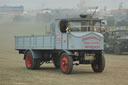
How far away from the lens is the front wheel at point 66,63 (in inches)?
566

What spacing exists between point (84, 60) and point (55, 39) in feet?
5.98

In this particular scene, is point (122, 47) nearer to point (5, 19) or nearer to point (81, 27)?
point (81, 27)

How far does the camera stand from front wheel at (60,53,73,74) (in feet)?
47.2

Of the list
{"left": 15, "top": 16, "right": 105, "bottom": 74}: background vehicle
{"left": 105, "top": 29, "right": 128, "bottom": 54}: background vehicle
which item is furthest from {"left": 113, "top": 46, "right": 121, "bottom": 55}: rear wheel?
{"left": 15, "top": 16, "right": 105, "bottom": 74}: background vehicle

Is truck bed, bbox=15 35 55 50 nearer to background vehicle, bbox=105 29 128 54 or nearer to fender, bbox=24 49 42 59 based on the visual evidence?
fender, bbox=24 49 42 59

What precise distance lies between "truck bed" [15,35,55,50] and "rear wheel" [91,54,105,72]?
6.84 ft

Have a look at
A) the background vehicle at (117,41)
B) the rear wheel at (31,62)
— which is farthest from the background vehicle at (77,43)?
the background vehicle at (117,41)

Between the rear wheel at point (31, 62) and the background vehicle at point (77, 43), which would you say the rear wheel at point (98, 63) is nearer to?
the background vehicle at point (77, 43)

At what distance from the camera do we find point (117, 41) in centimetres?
2927

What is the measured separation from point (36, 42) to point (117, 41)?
13.6 meters

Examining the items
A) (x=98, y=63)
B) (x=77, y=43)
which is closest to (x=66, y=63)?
(x=77, y=43)

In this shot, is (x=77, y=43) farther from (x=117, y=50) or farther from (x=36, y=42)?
(x=117, y=50)

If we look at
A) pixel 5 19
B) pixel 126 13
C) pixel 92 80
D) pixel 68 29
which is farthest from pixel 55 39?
pixel 126 13

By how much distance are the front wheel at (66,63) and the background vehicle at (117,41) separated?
46.7 feet
